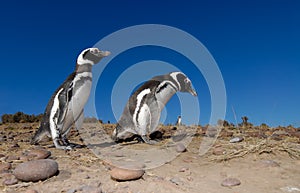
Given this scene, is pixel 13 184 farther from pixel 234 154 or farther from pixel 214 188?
pixel 234 154

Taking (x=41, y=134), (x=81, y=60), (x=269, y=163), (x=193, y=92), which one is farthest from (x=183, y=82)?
(x=269, y=163)

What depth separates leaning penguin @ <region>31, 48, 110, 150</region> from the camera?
18.1ft

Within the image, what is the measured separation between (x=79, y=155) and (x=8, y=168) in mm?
1125

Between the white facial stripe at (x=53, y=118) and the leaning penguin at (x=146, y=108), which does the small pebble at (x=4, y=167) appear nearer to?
the white facial stripe at (x=53, y=118)

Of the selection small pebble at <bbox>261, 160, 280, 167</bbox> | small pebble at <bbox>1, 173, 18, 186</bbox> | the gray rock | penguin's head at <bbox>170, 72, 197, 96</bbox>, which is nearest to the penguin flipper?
the gray rock

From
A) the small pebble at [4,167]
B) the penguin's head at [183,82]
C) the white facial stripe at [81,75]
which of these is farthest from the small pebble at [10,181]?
the penguin's head at [183,82]

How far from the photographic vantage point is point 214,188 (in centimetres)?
299

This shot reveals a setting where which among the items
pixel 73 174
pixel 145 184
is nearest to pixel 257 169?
pixel 145 184

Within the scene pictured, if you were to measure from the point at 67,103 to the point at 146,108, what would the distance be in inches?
66.8

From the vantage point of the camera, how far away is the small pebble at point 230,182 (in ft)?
10.0

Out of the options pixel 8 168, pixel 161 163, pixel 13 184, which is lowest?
pixel 13 184

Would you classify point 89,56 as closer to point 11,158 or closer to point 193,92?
point 193,92

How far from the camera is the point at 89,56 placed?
6355 mm

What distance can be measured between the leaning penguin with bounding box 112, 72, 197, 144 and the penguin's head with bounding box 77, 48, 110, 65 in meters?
1.20
